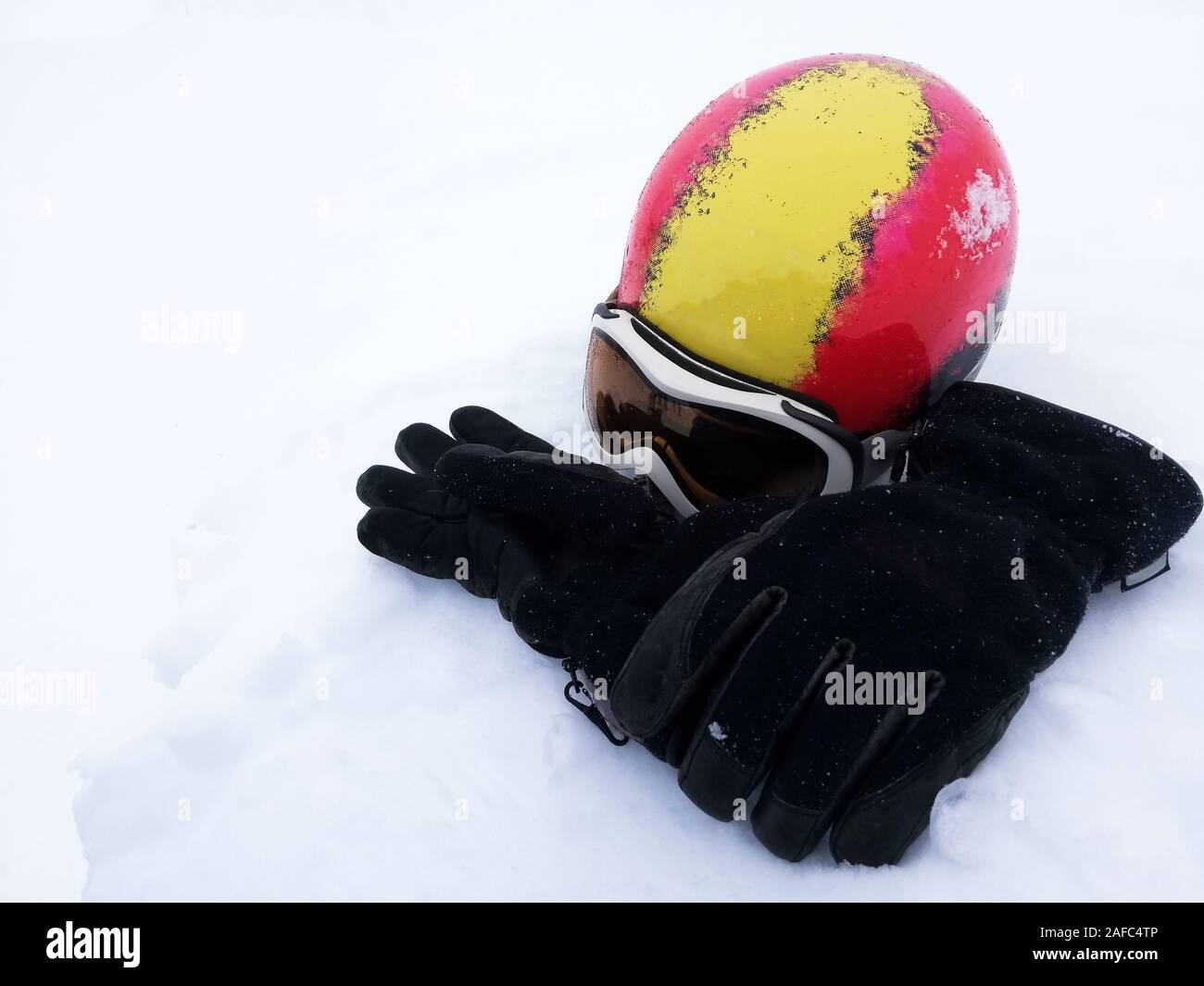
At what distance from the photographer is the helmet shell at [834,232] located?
6.04 ft

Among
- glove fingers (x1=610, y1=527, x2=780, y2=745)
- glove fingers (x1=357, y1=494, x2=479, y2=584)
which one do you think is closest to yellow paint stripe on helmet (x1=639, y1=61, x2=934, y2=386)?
glove fingers (x1=610, y1=527, x2=780, y2=745)

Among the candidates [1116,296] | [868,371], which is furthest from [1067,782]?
[1116,296]

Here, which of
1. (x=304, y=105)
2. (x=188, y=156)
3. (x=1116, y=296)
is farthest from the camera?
(x=304, y=105)

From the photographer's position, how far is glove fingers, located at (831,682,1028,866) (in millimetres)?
1520

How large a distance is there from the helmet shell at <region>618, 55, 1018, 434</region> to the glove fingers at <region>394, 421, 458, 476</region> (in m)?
0.64

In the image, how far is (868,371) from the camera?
6.37 feet

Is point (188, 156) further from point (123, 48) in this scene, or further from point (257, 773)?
point (257, 773)

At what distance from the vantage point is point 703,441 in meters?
2.00

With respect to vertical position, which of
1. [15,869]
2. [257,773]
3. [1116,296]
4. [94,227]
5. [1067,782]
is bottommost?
[15,869]

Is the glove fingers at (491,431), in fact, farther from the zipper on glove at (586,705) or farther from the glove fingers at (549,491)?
the zipper on glove at (586,705)

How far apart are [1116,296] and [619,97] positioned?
2.41 metres

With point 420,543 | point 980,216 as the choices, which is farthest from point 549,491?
point 980,216

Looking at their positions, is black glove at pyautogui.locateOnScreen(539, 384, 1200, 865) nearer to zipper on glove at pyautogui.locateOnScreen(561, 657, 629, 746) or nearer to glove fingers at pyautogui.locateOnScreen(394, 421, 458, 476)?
zipper on glove at pyautogui.locateOnScreen(561, 657, 629, 746)

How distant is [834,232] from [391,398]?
4.58ft
